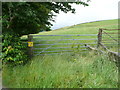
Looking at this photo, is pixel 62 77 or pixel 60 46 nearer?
pixel 62 77

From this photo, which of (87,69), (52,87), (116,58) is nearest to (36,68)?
(52,87)

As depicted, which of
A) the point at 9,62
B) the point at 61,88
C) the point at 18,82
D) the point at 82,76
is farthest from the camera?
the point at 9,62

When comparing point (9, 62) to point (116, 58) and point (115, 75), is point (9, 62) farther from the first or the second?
point (116, 58)

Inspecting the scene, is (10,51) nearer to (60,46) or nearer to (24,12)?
(24,12)

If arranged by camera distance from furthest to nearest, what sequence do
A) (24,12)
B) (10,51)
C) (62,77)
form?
(24,12) → (10,51) → (62,77)

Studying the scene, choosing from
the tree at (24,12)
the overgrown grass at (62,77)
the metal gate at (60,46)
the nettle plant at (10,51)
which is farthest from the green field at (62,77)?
the metal gate at (60,46)

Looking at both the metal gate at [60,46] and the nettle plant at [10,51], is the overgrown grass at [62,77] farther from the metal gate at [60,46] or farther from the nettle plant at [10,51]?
the metal gate at [60,46]

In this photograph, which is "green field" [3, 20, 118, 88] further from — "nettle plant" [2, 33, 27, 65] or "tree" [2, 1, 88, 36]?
"tree" [2, 1, 88, 36]

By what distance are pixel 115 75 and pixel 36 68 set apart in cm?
225

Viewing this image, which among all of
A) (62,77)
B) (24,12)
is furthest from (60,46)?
(62,77)


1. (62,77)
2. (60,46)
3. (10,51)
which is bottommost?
(62,77)

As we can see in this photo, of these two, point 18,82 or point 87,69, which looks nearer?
point 18,82

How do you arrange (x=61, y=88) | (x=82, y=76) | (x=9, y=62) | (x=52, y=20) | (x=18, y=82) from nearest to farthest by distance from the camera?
1. (x=61, y=88)
2. (x=18, y=82)
3. (x=82, y=76)
4. (x=9, y=62)
5. (x=52, y=20)

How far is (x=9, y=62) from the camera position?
356cm
